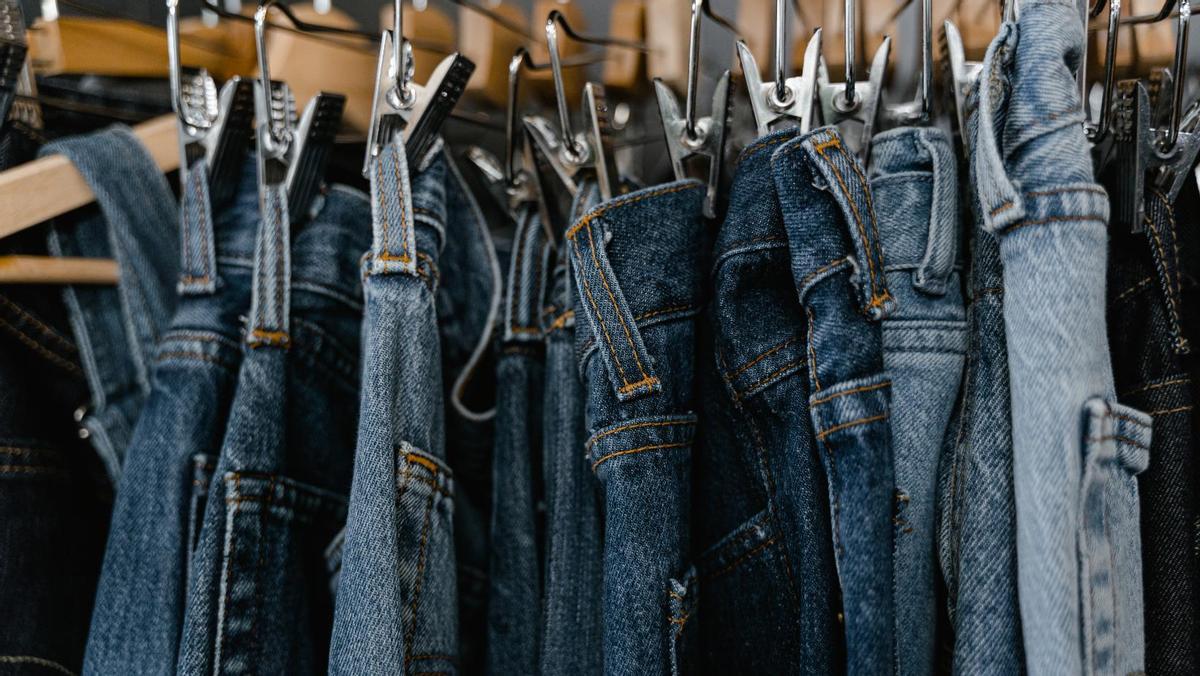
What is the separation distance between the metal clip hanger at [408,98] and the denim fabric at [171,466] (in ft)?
0.48

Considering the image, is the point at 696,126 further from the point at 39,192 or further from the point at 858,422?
the point at 39,192

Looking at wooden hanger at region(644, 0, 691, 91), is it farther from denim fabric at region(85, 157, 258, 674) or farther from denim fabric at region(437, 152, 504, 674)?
denim fabric at region(85, 157, 258, 674)

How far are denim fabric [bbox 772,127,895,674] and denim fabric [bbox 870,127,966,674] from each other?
0.02 metres

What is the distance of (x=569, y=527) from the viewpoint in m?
0.54

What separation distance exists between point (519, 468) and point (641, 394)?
0.15 m

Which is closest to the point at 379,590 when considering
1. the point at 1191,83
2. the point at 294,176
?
the point at 294,176

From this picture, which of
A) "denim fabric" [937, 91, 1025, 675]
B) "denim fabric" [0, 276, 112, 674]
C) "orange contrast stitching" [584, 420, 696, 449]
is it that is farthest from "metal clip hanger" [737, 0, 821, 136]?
"denim fabric" [0, 276, 112, 674]

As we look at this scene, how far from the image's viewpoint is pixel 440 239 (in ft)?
1.84

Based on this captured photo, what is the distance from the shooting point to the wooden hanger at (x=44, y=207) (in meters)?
0.59

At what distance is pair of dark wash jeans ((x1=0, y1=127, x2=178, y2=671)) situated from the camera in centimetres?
57

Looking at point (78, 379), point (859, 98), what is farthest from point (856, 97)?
point (78, 379)

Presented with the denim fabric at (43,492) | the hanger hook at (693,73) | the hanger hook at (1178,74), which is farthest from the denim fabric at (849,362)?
the denim fabric at (43,492)

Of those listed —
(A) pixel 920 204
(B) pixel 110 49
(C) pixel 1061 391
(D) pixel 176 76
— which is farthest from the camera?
(B) pixel 110 49

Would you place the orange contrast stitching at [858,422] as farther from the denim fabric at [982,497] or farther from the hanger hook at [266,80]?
the hanger hook at [266,80]
